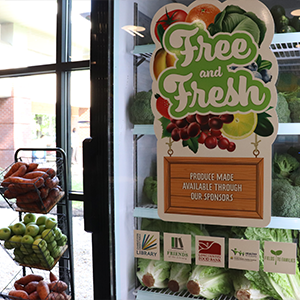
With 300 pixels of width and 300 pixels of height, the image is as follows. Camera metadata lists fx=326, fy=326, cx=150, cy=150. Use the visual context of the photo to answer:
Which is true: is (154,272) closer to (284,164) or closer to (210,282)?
(210,282)

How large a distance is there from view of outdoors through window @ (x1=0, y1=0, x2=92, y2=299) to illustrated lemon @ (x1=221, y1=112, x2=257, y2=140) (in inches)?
68.7

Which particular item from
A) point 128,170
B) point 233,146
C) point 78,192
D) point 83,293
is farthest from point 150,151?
point 83,293

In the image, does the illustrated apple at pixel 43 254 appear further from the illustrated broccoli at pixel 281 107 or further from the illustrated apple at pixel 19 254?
the illustrated broccoli at pixel 281 107

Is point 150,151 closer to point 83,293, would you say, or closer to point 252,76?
point 252,76

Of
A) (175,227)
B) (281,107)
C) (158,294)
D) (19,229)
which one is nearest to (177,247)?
(175,227)

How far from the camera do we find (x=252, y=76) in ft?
3.37

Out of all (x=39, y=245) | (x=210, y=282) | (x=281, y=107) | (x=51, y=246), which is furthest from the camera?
(x=51, y=246)

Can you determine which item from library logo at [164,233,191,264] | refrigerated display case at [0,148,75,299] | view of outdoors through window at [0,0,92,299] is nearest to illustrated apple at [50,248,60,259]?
refrigerated display case at [0,148,75,299]

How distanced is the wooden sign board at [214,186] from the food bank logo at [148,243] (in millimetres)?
132

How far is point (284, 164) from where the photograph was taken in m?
1.03

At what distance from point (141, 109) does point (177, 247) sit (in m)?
0.50

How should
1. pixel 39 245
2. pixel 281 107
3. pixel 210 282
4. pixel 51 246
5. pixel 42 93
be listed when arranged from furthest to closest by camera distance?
pixel 42 93 < pixel 51 246 < pixel 39 245 < pixel 210 282 < pixel 281 107

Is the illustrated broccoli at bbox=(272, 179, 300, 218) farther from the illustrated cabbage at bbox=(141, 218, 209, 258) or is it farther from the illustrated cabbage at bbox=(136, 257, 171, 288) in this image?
the illustrated cabbage at bbox=(136, 257, 171, 288)

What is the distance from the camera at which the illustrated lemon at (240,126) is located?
3.39 feet
